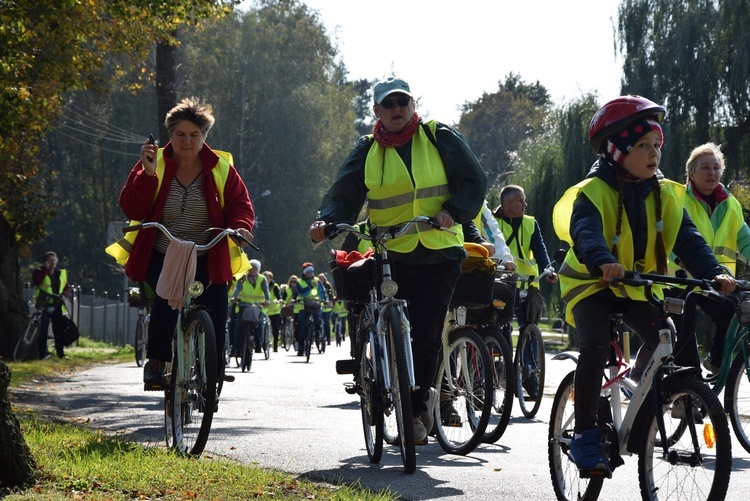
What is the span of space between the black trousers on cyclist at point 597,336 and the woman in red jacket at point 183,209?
2869 mm

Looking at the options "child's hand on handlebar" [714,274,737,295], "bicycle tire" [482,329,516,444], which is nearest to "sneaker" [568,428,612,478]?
"child's hand on handlebar" [714,274,737,295]

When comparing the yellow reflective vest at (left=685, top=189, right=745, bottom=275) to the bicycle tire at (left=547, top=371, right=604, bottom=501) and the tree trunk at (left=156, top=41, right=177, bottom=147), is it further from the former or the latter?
the tree trunk at (left=156, top=41, right=177, bottom=147)

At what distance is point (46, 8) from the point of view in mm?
16125

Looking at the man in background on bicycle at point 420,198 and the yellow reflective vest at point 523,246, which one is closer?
the man in background on bicycle at point 420,198

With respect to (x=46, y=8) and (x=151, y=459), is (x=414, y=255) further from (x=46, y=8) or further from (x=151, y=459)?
(x=46, y=8)

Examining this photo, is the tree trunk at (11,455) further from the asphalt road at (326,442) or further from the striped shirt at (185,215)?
the striped shirt at (185,215)

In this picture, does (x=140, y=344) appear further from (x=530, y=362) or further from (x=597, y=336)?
(x=597, y=336)

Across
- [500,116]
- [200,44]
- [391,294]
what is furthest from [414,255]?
[500,116]

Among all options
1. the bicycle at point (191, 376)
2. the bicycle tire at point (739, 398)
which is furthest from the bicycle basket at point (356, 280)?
the bicycle tire at point (739, 398)

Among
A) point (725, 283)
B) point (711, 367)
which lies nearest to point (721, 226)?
point (711, 367)

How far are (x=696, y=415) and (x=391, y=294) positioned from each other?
259 cm

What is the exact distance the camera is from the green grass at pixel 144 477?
18.7 ft

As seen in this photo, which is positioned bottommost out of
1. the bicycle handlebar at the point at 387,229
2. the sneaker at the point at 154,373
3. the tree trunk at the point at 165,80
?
the sneaker at the point at 154,373

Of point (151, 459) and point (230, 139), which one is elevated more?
point (230, 139)
